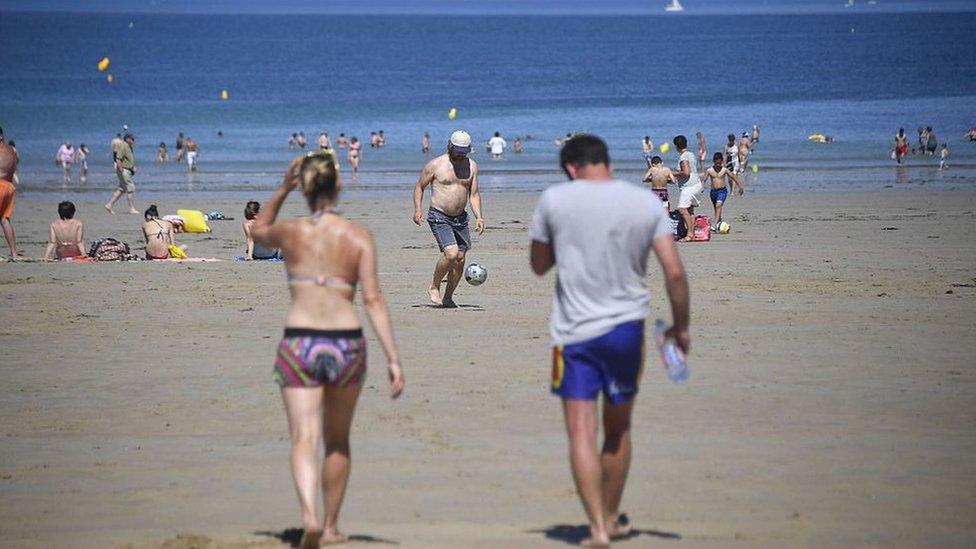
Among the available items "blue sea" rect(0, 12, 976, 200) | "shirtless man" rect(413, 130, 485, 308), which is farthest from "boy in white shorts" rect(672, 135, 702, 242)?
"blue sea" rect(0, 12, 976, 200)

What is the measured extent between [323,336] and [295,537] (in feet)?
3.14

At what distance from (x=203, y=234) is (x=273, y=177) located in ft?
52.4

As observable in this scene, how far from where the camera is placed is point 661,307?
11.9m

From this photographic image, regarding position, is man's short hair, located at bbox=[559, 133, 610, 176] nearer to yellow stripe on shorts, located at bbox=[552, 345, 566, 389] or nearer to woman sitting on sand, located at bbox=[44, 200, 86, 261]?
yellow stripe on shorts, located at bbox=[552, 345, 566, 389]

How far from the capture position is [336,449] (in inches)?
210

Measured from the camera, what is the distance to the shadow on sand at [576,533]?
17.9 feet

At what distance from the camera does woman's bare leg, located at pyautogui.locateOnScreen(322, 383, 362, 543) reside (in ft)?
17.1

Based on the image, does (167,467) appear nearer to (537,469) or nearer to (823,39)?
(537,469)

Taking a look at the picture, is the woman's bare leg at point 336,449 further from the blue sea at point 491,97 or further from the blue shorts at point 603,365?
the blue sea at point 491,97

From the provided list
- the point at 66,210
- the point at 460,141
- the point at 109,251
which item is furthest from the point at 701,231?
the point at 66,210

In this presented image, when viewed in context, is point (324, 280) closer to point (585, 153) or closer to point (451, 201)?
point (585, 153)

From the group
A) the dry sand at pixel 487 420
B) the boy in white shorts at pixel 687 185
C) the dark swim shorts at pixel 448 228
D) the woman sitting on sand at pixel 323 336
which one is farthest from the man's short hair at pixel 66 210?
the woman sitting on sand at pixel 323 336

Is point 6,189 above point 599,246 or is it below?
above

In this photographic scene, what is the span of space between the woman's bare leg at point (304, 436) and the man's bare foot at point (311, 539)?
66 mm
